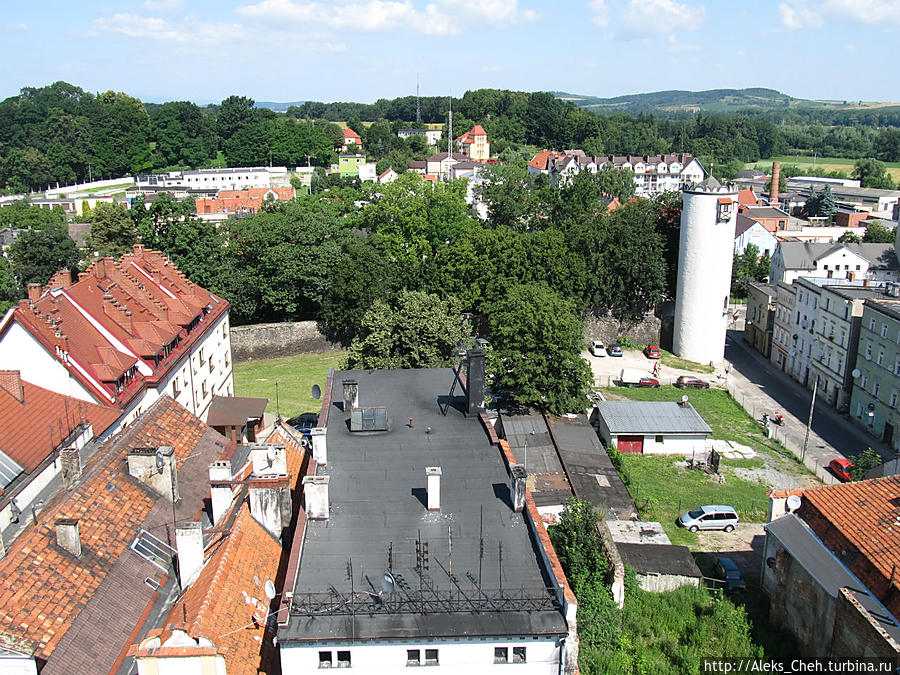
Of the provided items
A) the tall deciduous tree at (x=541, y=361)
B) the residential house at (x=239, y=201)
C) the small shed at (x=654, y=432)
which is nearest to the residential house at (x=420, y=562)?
the tall deciduous tree at (x=541, y=361)

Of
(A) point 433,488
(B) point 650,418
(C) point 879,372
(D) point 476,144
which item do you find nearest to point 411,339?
(B) point 650,418

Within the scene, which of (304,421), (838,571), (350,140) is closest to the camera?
(838,571)

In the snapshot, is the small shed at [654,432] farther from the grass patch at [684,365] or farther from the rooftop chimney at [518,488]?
the rooftop chimney at [518,488]

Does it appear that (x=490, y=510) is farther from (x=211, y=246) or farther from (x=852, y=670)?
(x=211, y=246)

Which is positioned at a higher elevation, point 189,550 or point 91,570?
point 189,550

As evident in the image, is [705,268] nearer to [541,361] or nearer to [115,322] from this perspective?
[541,361]

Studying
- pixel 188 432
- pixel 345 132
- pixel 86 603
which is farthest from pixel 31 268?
pixel 345 132
